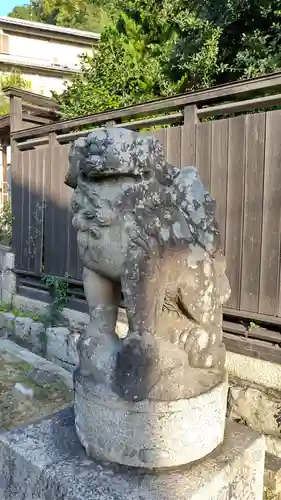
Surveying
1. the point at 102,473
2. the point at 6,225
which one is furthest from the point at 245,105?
the point at 6,225

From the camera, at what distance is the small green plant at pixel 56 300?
13.0 ft

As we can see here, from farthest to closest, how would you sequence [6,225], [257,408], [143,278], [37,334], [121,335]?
[6,225] < [37,334] < [121,335] < [257,408] < [143,278]

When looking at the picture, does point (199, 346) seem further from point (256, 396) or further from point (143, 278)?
point (256, 396)

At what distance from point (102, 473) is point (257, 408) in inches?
53.4

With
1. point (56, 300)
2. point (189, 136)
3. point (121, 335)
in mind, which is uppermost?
point (189, 136)

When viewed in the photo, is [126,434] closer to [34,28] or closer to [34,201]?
[34,201]

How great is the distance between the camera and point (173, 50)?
664cm

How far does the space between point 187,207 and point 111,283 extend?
38 centimetres

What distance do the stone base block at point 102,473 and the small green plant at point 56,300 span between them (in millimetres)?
2256

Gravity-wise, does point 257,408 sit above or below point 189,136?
below

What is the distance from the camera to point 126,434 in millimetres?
1388

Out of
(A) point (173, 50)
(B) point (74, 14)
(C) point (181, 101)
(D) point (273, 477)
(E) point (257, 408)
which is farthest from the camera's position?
(B) point (74, 14)

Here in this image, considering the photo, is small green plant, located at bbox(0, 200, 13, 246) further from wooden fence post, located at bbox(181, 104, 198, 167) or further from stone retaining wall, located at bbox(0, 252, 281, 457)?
wooden fence post, located at bbox(181, 104, 198, 167)

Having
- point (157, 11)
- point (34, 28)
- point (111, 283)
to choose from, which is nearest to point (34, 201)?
point (111, 283)
